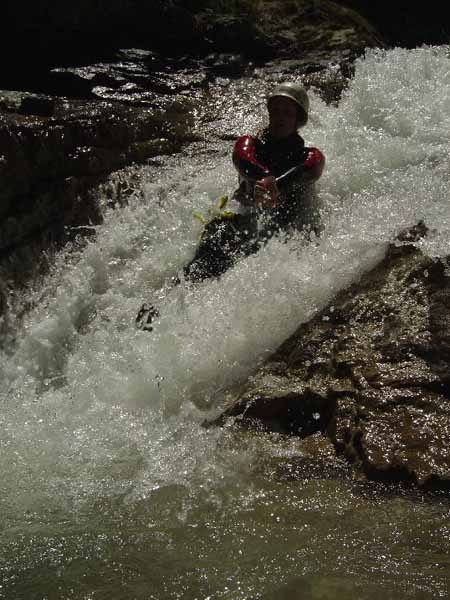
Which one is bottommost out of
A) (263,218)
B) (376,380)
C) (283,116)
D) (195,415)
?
(195,415)

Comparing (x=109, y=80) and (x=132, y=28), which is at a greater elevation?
(x=132, y=28)

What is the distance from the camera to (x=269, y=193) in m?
5.24

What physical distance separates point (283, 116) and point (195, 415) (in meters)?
3.24

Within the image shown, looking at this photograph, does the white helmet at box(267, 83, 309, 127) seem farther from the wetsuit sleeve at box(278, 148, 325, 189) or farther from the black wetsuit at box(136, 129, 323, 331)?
the wetsuit sleeve at box(278, 148, 325, 189)

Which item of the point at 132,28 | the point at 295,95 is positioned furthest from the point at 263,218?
the point at 132,28

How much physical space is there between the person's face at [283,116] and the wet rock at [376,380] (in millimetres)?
2064

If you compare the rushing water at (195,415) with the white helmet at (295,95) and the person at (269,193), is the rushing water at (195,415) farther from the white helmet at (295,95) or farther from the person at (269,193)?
the white helmet at (295,95)

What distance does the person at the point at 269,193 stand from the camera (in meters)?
5.17

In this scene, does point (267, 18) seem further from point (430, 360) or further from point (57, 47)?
point (430, 360)

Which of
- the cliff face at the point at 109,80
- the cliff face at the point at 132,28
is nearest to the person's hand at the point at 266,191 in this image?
the cliff face at the point at 109,80

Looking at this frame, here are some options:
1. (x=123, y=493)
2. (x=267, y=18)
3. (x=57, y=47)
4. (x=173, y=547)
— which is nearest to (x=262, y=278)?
(x=123, y=493)

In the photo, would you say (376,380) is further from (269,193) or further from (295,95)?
(295,95)

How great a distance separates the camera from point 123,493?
2988mm

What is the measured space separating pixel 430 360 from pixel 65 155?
4.24 metres
